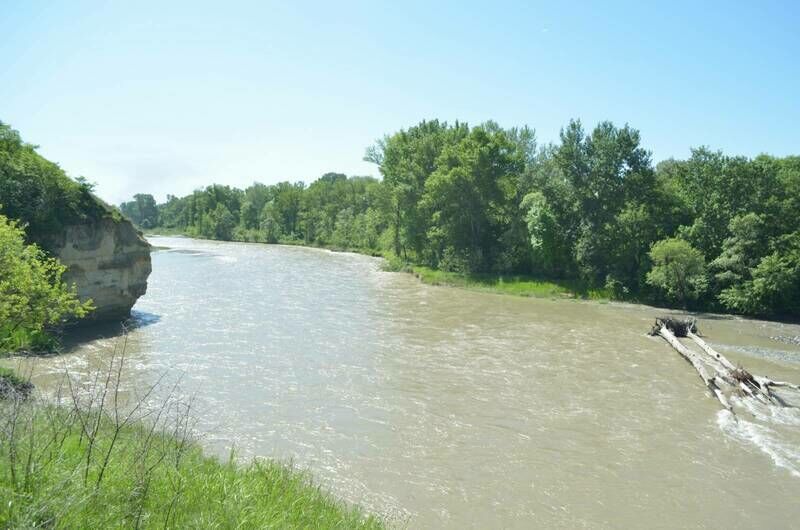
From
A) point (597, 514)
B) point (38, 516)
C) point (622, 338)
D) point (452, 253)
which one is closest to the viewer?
point (38, 516)

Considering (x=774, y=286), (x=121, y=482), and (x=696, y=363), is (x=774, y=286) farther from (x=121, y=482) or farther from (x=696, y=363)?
(x=121, y=482)

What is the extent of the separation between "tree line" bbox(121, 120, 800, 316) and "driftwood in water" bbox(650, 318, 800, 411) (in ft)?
39.5

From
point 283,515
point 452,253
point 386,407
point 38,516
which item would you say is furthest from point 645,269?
point 38,516

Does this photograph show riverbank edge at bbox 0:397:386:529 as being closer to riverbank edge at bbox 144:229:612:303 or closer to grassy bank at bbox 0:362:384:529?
grassy bank at bbox 0:362:384:529

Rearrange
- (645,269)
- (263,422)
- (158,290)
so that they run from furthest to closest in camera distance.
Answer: (645,269) → (158,290) → (263,422)

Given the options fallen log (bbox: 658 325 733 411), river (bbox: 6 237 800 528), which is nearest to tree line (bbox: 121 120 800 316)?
river (bbox: 6 237 800 528)

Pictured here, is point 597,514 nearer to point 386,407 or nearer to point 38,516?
point 386,407

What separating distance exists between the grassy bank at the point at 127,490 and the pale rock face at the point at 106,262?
57.5ft

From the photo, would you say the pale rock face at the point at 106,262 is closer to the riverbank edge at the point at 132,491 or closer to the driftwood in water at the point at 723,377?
the riverbank edge at the point at 132,491

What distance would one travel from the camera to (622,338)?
26.8 meters

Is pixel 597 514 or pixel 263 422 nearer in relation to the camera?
pixel 597 514

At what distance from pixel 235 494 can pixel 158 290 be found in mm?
33397

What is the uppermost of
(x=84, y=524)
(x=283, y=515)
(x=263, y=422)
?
(x=84, y=524)

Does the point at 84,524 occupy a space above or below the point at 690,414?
above
